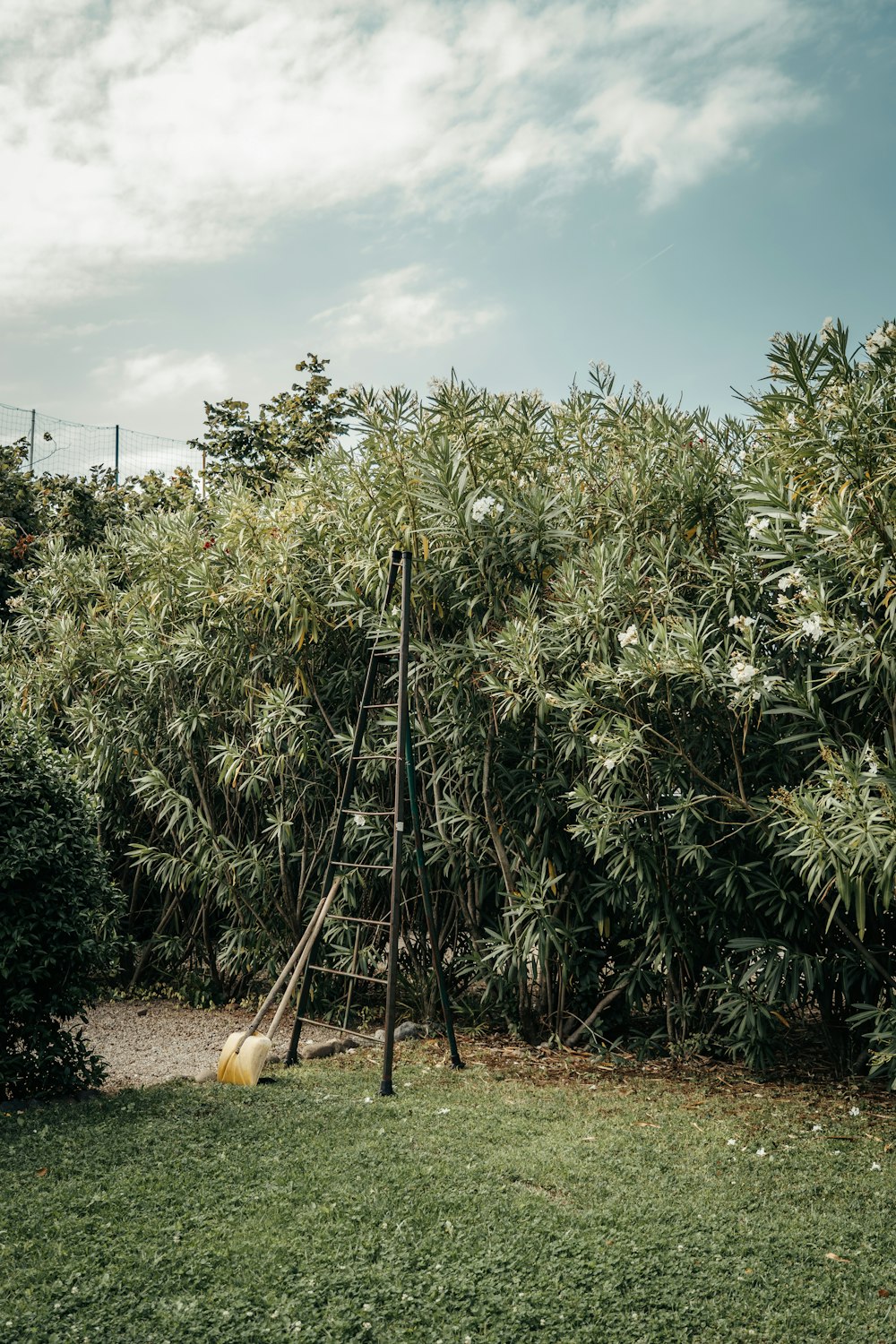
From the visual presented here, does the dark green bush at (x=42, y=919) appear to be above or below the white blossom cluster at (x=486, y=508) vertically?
below

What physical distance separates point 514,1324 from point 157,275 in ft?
26.2

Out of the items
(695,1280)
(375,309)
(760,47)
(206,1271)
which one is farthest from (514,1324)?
(375,309)

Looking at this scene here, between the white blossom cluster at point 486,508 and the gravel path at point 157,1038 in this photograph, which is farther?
the gravel path at point 157,1038

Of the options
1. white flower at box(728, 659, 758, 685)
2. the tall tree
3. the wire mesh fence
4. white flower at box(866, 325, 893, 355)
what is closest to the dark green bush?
white flower at box(728, 659, 758, 685)

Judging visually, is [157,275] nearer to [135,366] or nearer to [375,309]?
[135,366]

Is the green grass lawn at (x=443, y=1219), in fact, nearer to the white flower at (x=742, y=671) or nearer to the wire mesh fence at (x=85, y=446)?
the white flower at (x=742, y=671)

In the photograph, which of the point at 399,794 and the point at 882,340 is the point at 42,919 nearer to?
the point at 399,794

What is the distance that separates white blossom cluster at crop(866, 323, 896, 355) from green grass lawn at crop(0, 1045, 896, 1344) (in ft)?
8.19

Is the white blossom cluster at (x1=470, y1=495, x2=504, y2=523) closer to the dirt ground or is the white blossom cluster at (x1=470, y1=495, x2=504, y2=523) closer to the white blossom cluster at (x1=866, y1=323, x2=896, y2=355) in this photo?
the white blossom cluster at (x1=866, y1=323, x2=896, y2=355)

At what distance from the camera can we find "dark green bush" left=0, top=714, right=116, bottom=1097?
3328 mm

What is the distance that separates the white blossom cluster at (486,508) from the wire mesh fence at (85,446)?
24.5 feet

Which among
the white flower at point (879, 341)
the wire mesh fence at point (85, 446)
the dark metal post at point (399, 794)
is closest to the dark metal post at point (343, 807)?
the dark metal post at point (399, 794)

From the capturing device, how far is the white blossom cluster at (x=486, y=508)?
377 cm

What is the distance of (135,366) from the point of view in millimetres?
9156
